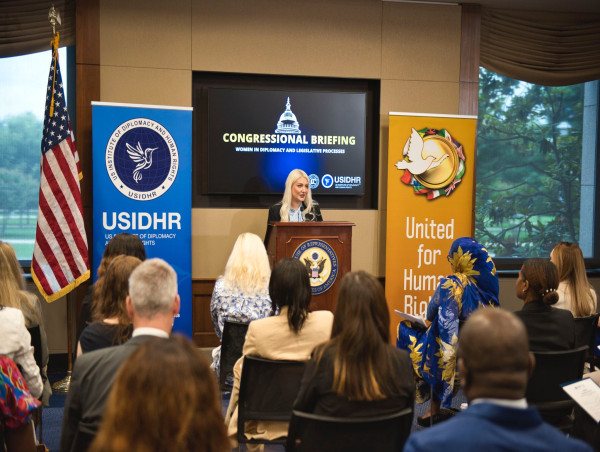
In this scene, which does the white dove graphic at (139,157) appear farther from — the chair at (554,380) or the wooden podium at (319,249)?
the chair at (554,380)

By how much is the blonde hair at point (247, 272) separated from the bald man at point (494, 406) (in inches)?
93.0

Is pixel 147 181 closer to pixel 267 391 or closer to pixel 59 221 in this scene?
pixel 59 221

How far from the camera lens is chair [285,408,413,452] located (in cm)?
196

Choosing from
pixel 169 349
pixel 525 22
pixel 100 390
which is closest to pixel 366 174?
pixel 525 22

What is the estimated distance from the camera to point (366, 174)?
6359 millimetres

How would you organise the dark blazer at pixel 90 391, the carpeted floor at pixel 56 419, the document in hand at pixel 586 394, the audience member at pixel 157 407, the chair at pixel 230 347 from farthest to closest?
the carpeted floor at pixel 56 419 → the chair at pixel 230 347 → the document in hand at pixel 586 394 → the dark blazer at pixel 90 391 → the audience member at pixel 157 407

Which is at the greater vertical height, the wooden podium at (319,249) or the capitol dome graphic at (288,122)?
the capitol dome graphic at (288,122)

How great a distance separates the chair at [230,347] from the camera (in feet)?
10.9

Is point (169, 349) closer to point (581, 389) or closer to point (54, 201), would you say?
point (581, 389)

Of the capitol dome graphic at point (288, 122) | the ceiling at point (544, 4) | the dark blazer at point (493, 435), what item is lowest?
the dark blazer at point (493, 435)

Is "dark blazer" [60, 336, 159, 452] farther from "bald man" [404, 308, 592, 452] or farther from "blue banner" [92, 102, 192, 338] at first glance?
"blue banner" [92, 102, 192, 338]

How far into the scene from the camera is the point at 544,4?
21.0ft

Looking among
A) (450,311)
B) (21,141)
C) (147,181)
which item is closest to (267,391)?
(450,311)

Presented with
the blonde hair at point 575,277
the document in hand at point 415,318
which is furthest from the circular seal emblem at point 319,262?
the blonde hair at point 575,277
